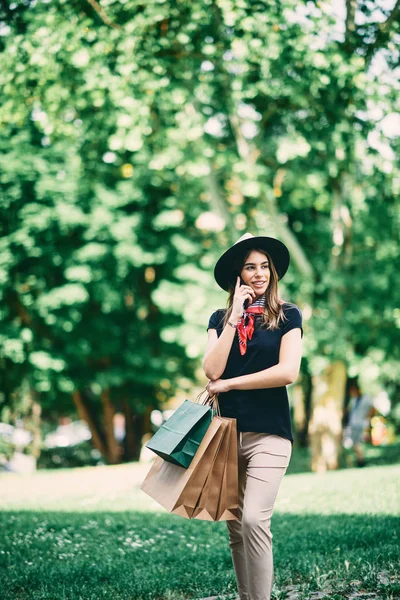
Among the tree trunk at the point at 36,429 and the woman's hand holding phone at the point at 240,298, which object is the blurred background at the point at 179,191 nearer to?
the tree trunk at the point at 36,429

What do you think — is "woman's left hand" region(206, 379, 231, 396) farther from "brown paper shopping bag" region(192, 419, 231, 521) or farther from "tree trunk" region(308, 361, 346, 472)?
"tree trunk" region(308, 361, 346, 472)

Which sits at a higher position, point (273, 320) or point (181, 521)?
point (273, 320)

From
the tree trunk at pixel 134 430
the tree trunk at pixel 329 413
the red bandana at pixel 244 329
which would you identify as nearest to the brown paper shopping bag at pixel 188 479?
the red bandana at pixel 244 329

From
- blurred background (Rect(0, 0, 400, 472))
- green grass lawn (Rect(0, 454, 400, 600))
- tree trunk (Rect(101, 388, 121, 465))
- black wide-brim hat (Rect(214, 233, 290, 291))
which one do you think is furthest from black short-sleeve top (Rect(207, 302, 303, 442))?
tree trunk (Rect(101, 388, 121, 465))

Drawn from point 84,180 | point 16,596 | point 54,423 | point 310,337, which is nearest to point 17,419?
point 54,423

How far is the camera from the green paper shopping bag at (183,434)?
3996 millimetres

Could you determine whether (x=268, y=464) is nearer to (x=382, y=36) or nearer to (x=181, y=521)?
(x=181, y=521)

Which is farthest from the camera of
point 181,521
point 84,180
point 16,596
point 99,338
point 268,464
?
Result: point 99,338

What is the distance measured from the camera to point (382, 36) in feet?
35.2

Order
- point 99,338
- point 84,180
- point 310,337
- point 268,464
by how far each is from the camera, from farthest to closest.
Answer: point 99,338 < point 84,180 < point 310,337 < point 268,464

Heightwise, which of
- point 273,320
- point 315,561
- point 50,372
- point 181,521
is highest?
point 273,320

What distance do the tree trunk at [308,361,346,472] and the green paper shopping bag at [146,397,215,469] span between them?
12284 millimetres

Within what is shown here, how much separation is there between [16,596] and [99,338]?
43.0ft

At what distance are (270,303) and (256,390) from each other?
1.74 ft
